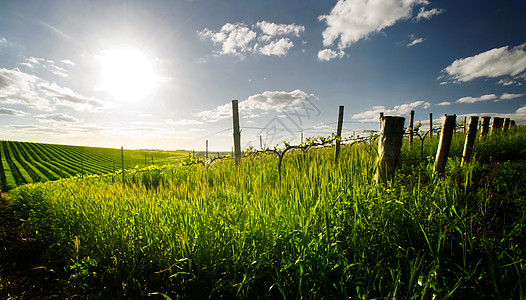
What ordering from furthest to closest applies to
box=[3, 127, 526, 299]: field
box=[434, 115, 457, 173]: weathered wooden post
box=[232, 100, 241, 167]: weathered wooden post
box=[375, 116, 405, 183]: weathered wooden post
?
1. box=[232, 100, 241, 167]: weathered wooden post
2. box=[434, 115, 457, 173]: weathered wooden post
3. box=[375, 116, 405, 183]: weathered wooden post
4. box=[3, 127, 526, 299]: field

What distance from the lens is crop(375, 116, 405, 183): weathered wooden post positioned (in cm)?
321

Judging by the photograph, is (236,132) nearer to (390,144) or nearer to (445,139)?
(390,144)

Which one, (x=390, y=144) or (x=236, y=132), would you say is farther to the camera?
(x=236, y=132)

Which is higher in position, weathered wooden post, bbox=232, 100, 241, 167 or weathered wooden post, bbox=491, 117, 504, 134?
weathered wooden post, bbox=491, 117, 504, 134

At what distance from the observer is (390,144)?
3.23 meters

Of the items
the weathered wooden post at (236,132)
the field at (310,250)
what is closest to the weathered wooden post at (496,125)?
the field at (310,250)

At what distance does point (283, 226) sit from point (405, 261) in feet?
3.60

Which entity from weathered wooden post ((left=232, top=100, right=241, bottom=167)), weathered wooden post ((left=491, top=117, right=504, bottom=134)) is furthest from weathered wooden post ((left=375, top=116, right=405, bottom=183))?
weathered wooden post ((left=491, top=117, right=504, bottom=134))

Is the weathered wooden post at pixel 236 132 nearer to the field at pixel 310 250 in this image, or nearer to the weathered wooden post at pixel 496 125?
the field at pixel 310 250

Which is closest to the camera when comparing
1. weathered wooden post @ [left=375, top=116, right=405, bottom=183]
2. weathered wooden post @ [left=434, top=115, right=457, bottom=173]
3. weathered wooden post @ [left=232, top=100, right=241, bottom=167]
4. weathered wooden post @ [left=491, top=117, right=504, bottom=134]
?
weathered wooden post @ [left=375, top=116, right=405, bottom=183]

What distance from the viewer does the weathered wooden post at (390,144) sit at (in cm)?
321

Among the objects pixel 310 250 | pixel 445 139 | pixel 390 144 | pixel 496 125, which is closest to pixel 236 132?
pixel 390 144

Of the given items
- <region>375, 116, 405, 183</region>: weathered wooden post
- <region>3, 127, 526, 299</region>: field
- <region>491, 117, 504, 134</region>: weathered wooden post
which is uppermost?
<region>491, 117, 504, 134</region>: weathered wooden post

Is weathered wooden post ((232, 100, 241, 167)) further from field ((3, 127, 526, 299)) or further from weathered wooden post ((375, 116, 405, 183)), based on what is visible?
weathered wooden post ((375, 116, 405, 183))
